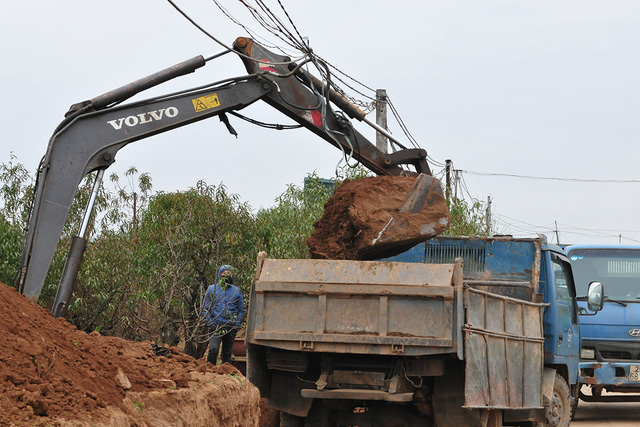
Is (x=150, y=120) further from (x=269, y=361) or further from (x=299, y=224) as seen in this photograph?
(x=299, y=224)

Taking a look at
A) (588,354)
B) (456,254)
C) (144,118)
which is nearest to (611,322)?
(588,354)

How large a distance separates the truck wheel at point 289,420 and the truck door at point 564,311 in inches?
147

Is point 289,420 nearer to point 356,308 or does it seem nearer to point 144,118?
point 356,308

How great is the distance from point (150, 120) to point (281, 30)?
10.4ft

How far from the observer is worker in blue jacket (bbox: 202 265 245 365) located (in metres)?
13.0

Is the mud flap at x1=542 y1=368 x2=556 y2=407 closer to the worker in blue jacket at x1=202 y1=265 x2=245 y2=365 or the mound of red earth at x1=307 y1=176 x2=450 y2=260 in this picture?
the mound of red earth at x1=307 y1=176 x2=450 y2=260

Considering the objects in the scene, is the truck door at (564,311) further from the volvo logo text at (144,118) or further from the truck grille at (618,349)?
the volvo logo text at (144,118)

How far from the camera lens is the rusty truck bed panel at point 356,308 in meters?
8.41

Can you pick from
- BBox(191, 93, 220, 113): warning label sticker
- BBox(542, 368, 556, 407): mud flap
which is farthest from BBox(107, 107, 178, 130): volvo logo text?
BBox(542, 368, 556, 407): mud flap

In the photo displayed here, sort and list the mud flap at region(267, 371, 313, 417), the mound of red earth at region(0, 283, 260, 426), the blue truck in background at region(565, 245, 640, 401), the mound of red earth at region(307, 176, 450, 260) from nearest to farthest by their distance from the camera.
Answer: the mound of red earth at region(0, 283, 260, 426) → the mud flap at region(267, 371, 313, 417) → the mound of red earth at region(307, 176, 450, 260) → the blue truck in background at region(565, 245, 640, 401)

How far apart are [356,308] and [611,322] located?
742cm

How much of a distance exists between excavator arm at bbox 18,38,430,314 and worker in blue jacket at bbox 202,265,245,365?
2900mm

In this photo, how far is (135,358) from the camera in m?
8.37

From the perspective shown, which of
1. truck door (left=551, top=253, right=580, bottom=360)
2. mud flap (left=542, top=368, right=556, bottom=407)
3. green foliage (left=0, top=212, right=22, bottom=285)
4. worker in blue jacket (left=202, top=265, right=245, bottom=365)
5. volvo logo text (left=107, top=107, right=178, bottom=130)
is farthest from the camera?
green foliage (left=0, top=212, right=22, bottom=285)
